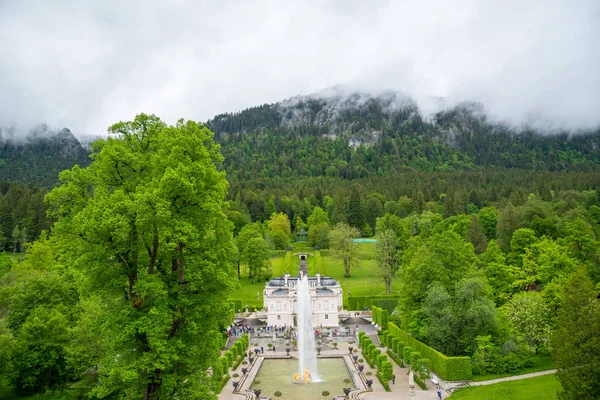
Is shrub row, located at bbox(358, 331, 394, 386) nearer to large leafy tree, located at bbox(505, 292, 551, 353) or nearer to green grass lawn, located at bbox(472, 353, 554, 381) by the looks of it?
green grass lawn, located at bbox(472, 353, 554, 381)

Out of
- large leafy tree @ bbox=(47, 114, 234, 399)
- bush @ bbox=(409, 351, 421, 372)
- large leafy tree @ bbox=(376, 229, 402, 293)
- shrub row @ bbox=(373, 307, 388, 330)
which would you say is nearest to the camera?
large leafy tree @ bbox=(47, 114, 234, 399)

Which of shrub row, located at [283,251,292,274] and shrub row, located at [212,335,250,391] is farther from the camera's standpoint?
shrub row, located at [283,251,292,274]

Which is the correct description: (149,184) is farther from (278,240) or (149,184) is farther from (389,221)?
(278,240)

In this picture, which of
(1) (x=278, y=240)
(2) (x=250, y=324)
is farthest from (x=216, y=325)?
(1) (x=278, y=240)

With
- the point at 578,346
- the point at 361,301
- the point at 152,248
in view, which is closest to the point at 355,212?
the point at 361,301

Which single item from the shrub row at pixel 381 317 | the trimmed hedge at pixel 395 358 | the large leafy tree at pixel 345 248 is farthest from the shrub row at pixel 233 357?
the large leafy tree at pixel 345 248

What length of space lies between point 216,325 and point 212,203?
5.48 m

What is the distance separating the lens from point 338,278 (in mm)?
82000

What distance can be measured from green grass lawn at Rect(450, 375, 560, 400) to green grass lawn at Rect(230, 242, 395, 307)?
41.3 m

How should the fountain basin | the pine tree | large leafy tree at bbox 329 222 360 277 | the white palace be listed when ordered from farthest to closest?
the pine tree < large leafy tree at bbox 329 222 360 277 < the white palace < the fountain basin

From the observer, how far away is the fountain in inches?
1484

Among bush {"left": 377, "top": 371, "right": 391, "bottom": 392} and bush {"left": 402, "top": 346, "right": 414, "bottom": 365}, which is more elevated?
bush {"left": 402, "top": 346, "right": 414, "bottom": 365}

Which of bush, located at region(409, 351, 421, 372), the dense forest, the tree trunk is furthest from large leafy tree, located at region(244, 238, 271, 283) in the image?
the tree trunk

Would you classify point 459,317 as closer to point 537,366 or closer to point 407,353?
point 407,353
